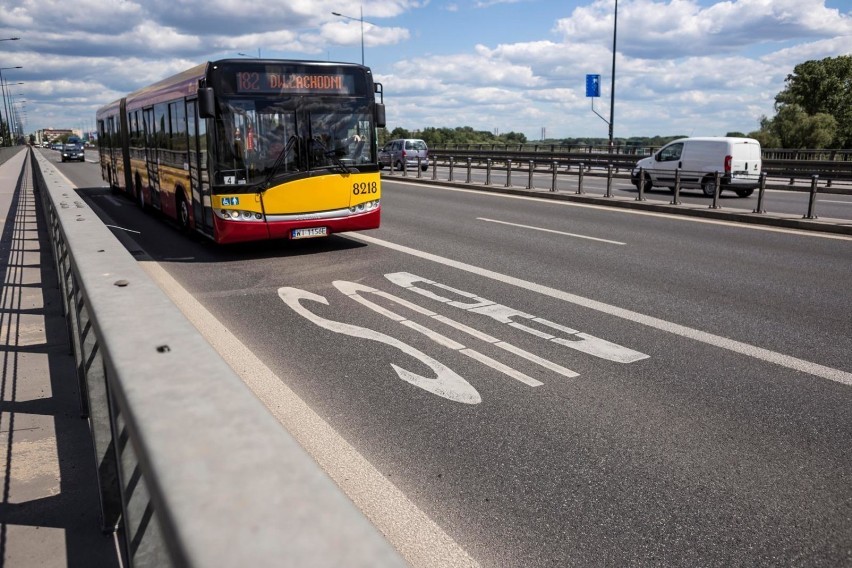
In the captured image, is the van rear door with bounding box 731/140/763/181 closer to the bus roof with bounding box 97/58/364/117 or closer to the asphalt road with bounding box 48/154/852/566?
the asphalt road with bounding box 48/154/852/566

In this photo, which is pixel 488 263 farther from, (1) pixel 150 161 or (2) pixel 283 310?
(1) pixel 150 161

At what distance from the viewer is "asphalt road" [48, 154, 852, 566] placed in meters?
3.35

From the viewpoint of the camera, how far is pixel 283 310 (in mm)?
7438

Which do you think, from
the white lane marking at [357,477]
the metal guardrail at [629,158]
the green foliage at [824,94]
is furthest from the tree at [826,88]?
the white lane marking at [357,477]

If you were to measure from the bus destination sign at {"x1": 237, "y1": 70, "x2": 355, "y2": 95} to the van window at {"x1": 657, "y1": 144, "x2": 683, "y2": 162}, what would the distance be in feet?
52.1

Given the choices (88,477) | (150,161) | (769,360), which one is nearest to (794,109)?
(150,161)

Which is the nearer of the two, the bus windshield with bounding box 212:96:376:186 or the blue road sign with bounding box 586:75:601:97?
the bus windshield with bounding box 212:96:376:186

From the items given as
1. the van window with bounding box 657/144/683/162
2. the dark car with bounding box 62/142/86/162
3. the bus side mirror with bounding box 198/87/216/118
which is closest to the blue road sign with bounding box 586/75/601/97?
the van window with bounding box 657/144/683/162

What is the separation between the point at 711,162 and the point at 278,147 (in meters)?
16.8

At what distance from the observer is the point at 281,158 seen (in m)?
10.5

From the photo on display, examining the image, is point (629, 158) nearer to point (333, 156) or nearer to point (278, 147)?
point (333, 156)

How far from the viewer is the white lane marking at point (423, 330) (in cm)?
539

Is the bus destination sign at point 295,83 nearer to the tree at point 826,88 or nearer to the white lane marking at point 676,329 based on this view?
the white lane marking at point 676,329

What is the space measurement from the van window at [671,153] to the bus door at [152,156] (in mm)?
16626
